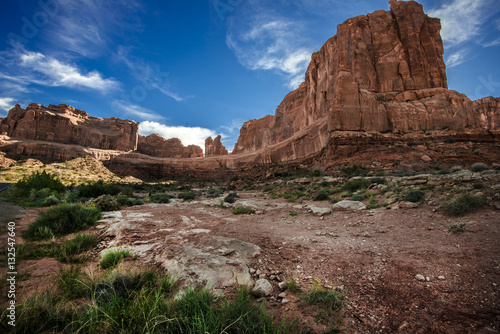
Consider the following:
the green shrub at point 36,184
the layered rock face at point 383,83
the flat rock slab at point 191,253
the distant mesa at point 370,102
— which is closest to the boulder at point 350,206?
the flat rock slab at point 191,253

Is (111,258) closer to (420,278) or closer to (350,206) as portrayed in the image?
(420,278)

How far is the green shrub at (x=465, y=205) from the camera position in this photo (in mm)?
4652

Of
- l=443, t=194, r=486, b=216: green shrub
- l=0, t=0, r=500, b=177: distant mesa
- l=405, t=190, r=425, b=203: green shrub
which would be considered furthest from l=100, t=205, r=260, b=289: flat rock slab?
l=0, t=0, r=500, b=177: distant mesa

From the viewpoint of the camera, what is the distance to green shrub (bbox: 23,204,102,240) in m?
4.07

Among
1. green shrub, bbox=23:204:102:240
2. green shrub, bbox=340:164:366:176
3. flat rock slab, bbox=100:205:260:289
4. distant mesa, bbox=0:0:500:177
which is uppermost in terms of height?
distant mesa, bbox=0:0:500:177

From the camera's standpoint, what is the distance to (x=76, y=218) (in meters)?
4.86

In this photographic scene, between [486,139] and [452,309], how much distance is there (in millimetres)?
32704

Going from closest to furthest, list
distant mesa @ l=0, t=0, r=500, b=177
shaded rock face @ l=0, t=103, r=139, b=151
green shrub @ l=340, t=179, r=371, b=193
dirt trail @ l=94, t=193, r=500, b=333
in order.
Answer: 1. dirt trail @ l=94, t=193, r=500, b=333
2. green shrub @ l=340, t=179, r=371, b=193
3. distant mesa @ l=0, t=0, r=500, b=177
4. shaded rock face @ l=0, t=103, r=139, b=151

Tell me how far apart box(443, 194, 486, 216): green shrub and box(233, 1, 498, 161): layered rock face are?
2083cm

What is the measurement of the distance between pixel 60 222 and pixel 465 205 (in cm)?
975

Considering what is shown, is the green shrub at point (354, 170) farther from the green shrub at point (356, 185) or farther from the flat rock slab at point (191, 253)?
the flat rock slab at point (191, 253)

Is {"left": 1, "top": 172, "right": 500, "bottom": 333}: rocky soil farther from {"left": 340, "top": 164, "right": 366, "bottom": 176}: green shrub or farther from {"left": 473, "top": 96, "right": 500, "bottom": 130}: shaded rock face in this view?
{"left": 473, "top": 96, "right": 500, "bottom": 130}: shaded rock face

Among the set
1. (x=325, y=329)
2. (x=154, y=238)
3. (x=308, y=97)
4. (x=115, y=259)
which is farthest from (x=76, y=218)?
(x=308, y=97)

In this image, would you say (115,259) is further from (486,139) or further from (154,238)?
(486,139)
